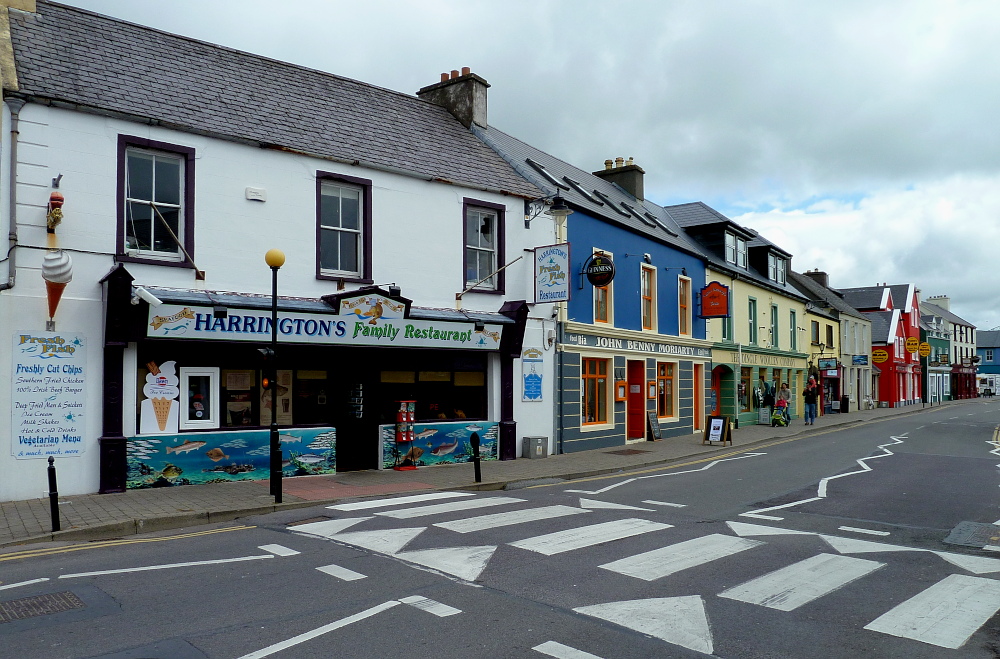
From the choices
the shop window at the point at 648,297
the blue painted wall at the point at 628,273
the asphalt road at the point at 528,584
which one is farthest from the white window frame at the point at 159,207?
the shop window at the point at 648,297

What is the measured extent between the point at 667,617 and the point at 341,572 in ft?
10.5

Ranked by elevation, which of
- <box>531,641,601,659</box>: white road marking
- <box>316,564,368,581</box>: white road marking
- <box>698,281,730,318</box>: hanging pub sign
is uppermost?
<box>698,281,730,318</box>: hanging pub sign

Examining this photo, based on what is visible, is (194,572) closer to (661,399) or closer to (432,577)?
(432,577)

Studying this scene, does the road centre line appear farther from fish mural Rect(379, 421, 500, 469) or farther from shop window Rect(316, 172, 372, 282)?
shop window Rect(316, 172, 372, 282)

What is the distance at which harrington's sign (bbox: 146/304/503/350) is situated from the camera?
12891 mm

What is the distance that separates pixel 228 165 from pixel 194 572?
8.72 m

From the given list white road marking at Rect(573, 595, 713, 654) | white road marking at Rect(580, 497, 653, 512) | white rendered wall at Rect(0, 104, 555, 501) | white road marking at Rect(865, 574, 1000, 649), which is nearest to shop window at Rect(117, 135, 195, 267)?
white rendered wall at Rect(0, 104, 555, 501)

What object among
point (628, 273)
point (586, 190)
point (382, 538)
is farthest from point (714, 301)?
point (382, 538)

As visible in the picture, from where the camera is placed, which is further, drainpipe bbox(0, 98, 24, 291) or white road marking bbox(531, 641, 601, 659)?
drainpipe bbox(0, 98, 24, 291)

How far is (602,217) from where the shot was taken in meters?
21.5

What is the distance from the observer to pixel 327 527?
962cm

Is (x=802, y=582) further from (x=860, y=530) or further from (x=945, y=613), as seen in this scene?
(x=860, y=530)

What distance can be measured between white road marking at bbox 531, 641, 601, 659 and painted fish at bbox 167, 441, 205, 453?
9677mm

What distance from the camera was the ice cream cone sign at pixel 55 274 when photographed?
11.3m
